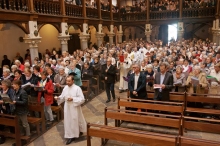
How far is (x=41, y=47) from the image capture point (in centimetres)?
1636

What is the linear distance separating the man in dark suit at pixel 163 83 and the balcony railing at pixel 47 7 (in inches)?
324

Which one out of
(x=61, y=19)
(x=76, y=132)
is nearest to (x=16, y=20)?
(x=61, y=19)

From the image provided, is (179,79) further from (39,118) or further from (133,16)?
(133,16)

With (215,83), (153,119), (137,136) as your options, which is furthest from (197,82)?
(137,136)

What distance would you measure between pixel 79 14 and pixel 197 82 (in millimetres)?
11632

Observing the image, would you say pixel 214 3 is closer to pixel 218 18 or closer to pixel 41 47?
pixel 218 18

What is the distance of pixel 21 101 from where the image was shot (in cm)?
520

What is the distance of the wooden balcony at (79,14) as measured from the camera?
10.1m

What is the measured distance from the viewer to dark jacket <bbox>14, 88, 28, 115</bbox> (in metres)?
5.25

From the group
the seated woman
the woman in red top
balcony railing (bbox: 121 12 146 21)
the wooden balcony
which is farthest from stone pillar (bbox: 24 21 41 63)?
balcony railing (bbox: 121 12 146 21)

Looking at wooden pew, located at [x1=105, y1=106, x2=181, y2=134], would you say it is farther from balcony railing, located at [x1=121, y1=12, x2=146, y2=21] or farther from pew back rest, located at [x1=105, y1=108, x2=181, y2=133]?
balcony railing, located at [x1=121, y1=12, x2=146, y2=21]

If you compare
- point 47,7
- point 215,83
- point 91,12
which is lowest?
point 215,83

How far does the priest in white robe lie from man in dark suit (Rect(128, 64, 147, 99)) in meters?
1.62

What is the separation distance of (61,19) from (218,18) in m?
14.4
